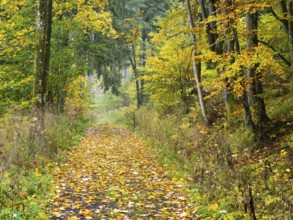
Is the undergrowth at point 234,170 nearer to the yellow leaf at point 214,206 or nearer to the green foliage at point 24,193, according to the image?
the yellow leaf at point 214,206

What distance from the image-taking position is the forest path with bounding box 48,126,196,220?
17.0 ft

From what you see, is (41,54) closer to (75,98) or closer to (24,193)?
(24,193)

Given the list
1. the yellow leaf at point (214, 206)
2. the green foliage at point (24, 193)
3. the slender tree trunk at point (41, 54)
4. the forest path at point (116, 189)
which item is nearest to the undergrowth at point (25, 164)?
the green foliage at point (24, 193)

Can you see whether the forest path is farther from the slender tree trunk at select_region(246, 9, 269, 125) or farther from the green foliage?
the slender tree trunk at select_region(246, 9, 269, 125)

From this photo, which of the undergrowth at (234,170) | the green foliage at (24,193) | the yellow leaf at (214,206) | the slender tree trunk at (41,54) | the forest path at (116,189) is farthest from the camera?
the slender tree trunk at (41,54)

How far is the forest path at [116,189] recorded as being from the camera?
5.18 meters

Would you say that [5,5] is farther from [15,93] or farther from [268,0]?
[268,0]

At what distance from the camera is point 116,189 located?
6438mm

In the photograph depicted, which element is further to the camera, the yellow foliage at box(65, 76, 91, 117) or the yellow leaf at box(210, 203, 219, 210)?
the yellow foliage at box(65, 76, 91, 117)

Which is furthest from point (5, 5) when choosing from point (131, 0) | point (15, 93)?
point (131, 0)

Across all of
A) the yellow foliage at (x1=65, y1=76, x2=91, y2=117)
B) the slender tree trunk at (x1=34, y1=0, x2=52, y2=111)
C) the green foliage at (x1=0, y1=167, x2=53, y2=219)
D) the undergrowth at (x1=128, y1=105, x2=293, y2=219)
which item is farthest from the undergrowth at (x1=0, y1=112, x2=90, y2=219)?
the yellow foliage at (x1=65, y1=76, x2=91, y2=117)

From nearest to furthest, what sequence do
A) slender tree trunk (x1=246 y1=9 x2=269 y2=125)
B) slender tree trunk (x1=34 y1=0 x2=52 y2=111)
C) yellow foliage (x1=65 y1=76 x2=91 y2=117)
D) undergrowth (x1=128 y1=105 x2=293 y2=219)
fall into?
undergrowth (x1=128 y1=105 x2=293 y2=219)
slender tree trunk (x1=246 y1=9 x2=269 y2=125)
slender tree trunk (x1=34 y1=0 x2=52 y2=111)
yellow foliage (x1=65 y1=76 x2=91 y2=117)

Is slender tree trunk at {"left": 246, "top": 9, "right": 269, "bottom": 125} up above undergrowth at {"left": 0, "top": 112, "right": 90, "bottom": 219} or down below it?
above

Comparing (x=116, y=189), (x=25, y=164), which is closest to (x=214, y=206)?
(x=116, y=189)
